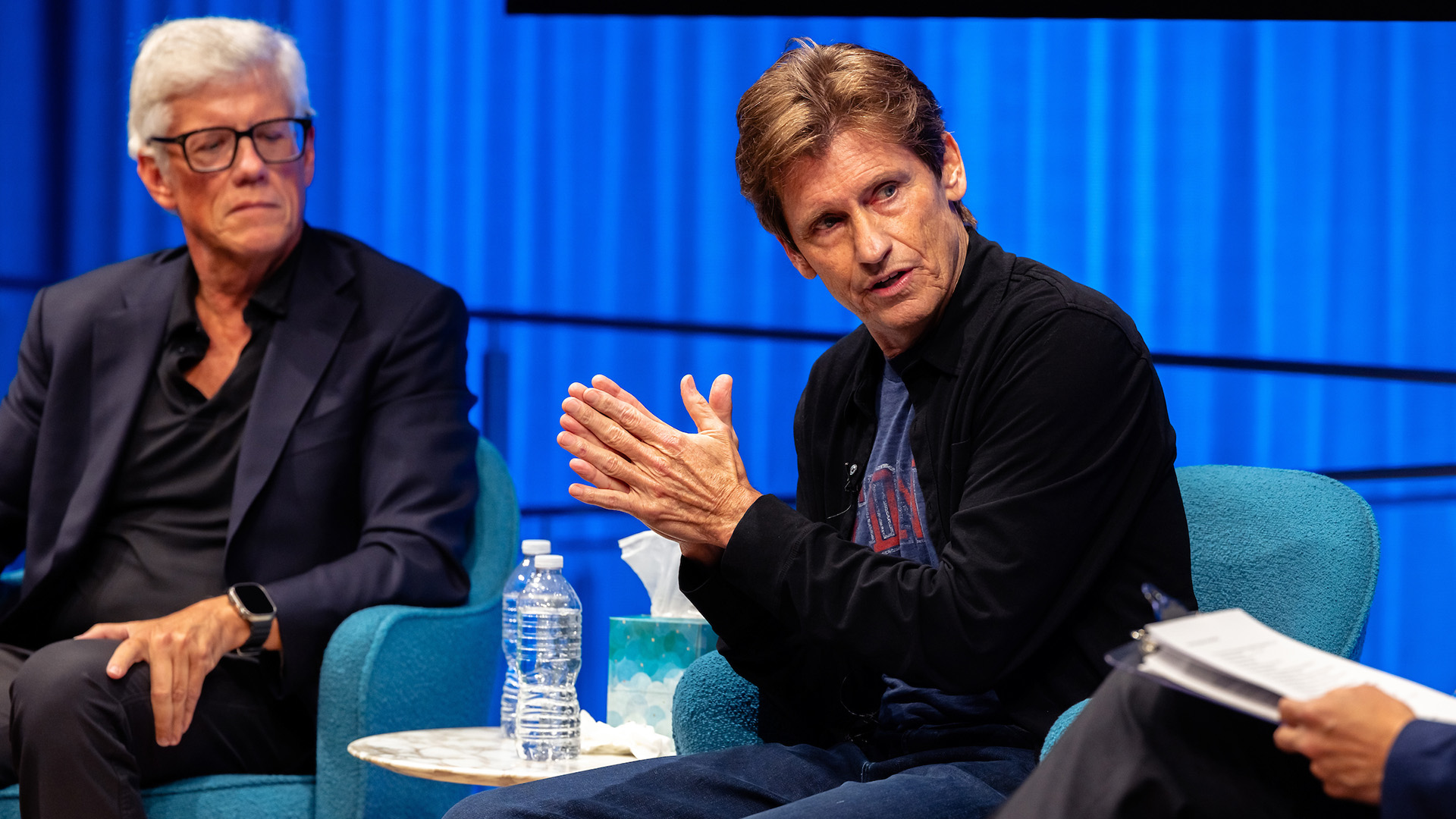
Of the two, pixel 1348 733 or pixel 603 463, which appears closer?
pixel 1348 733

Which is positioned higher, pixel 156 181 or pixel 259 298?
pixel 156 181

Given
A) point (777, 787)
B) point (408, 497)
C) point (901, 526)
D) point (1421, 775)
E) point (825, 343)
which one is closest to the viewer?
point (1421, 775)

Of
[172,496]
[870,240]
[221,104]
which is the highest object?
[221,104]

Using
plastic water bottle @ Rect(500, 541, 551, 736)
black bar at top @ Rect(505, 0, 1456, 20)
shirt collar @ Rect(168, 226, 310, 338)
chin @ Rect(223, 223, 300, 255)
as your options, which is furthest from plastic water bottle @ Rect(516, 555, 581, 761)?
black bar at top @ Rect(505, 0, 1456, 20)

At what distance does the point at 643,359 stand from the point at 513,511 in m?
0.86

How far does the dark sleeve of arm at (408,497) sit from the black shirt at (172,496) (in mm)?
226

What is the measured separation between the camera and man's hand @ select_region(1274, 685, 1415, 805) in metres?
1.10

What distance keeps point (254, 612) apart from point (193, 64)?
1.16 meters

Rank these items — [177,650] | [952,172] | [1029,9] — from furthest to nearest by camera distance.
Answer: [1029,9], [177,650], [952,172]

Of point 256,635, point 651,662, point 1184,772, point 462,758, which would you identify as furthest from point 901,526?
point 256,635

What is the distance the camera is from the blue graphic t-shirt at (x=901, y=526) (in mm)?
1716

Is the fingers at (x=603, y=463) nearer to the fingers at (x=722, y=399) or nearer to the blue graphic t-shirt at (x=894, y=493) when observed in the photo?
the fingers at (x=722, y=399)

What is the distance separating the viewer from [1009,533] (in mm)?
1575

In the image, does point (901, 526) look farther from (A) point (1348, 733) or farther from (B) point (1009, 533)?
(A) point (1348, 733)
